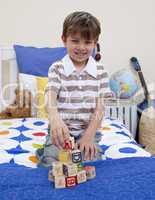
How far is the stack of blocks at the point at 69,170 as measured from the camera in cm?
121

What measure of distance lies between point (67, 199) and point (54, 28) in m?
1.75

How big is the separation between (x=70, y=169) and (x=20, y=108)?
118 cm

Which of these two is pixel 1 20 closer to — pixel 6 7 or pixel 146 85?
pixel 6 7

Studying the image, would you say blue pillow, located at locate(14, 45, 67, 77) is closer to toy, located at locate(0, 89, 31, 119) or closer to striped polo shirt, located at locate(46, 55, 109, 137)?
toy, located at locate(0, 89, 31, 119)

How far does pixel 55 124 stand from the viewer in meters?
1.34

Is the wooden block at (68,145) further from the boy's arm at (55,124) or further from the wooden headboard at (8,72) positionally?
the wooden headboard at (8,72)

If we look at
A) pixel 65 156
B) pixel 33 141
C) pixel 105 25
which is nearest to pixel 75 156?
pixel 65 156

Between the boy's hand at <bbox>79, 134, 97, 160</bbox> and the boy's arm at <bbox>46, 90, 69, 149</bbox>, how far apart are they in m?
0.12

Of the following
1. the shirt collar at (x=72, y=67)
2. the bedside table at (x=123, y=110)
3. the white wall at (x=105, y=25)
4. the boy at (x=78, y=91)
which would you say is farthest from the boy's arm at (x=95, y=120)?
the white wall at (x=105, y=25)

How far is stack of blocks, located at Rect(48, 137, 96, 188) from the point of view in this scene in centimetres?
121

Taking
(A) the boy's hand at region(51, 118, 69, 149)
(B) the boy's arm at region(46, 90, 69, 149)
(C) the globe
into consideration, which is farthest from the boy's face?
(C) the globe

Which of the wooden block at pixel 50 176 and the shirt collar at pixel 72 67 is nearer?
the wooden block at pixel 50 176

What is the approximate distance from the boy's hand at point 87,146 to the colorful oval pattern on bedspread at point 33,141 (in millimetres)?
189

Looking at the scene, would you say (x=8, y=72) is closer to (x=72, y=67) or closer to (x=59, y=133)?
(x=72, y=67)
